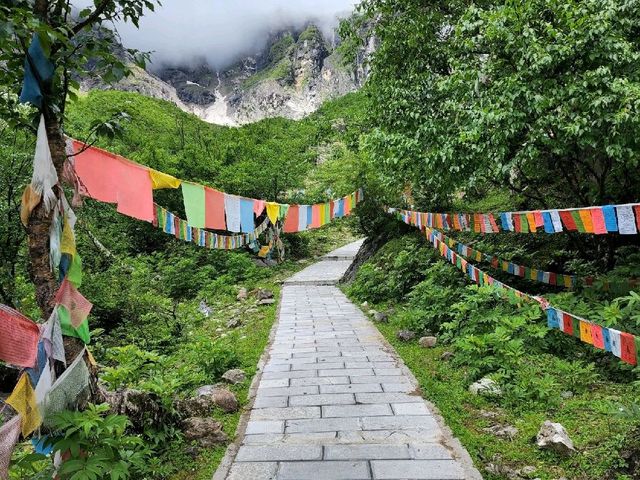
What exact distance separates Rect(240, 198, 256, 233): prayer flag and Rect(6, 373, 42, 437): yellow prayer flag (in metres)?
5.51

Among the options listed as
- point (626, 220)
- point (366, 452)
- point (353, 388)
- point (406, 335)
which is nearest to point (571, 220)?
point (626, 220)

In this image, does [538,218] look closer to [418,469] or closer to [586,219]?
[586,219]

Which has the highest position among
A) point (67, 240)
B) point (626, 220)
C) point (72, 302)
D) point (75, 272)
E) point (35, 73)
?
point (35, 73)

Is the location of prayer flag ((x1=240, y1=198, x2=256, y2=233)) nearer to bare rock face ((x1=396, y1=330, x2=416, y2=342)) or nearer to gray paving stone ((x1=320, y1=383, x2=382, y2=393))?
bare rock face ((x1=396, y1=330, x2=416, y2=342))

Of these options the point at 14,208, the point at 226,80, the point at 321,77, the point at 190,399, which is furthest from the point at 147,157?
the point at 226,80

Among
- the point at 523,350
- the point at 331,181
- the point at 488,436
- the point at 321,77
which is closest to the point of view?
the point at 488,436

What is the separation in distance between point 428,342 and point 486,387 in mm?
2187

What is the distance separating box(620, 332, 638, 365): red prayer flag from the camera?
12.6 ft

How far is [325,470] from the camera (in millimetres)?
3564

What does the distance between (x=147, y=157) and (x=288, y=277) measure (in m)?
7.17

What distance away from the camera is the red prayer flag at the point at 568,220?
18.4 feet

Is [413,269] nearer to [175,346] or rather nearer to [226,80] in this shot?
[175,346]

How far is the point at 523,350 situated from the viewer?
552 cm

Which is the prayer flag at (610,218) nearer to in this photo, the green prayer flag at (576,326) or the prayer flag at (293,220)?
the green prayer flag at (576,326)
